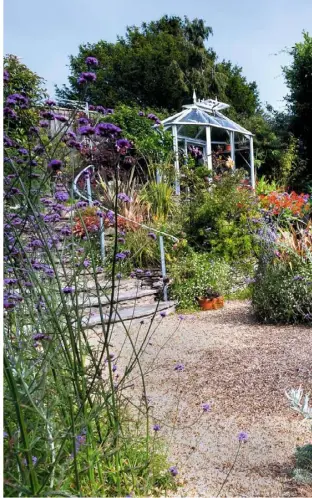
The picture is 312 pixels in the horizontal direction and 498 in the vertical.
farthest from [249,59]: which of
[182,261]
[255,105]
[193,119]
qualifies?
[255,105]

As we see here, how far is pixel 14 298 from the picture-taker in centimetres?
197

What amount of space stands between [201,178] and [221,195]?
1635 mm

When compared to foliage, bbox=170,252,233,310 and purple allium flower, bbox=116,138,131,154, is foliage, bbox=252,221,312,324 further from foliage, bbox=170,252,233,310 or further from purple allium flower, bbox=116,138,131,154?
purple allium flower, bbox=116,138,131,154

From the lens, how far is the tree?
41.6 feet

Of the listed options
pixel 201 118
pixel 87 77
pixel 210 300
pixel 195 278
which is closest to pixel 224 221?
pixel 195 278

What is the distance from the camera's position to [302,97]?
13.1 m

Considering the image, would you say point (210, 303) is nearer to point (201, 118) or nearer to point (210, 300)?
point (210, 300)

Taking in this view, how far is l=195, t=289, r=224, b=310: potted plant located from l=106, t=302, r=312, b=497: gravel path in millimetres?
773

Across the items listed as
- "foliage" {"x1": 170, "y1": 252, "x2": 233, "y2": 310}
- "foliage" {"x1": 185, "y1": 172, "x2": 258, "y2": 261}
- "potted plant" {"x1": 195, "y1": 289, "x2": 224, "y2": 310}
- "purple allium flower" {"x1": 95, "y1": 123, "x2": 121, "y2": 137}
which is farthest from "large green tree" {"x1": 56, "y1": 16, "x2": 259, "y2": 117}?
"purple allium flower" {"x1": 95, "y1": 123, "x2": 121, "y2": 137}

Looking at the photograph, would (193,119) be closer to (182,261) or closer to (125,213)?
(125,213)

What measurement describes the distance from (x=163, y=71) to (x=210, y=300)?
17306 millimetres

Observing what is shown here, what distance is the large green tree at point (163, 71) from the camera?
786 inches

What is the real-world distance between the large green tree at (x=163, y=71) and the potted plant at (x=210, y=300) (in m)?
13.5

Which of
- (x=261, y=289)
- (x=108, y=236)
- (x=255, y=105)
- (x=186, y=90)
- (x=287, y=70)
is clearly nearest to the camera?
(x=261, y=289)
